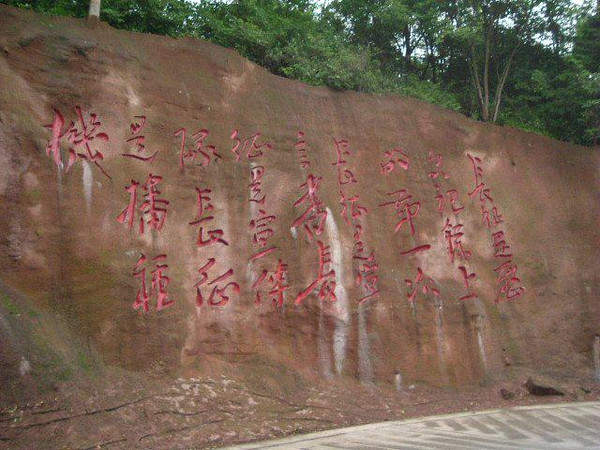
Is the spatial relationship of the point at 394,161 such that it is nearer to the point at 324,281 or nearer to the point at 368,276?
the point at 368,276

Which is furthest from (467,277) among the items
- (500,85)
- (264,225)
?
(500,85)

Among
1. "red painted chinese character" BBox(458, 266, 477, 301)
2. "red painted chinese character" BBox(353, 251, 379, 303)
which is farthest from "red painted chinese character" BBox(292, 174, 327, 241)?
"red painted chinese character" BBox(458, 266, 477, 301)

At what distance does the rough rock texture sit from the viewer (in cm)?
438

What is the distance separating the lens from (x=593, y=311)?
729 cm

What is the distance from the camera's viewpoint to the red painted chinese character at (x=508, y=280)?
678cm

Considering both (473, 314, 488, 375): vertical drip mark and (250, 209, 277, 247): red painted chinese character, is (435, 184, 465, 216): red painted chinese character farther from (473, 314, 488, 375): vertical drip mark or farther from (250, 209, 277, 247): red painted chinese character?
(250, 209, 277, 247): red painted chinese character

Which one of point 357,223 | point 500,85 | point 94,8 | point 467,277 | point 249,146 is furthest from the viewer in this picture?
point 500,85

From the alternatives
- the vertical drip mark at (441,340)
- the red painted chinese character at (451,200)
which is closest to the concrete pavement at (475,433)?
the vertical drip mark at (441,340)

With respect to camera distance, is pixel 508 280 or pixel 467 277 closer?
pixel 467 277

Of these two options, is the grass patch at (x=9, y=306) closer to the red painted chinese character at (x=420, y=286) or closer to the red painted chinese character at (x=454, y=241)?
the red painted chinese character at (x=420, y=286)

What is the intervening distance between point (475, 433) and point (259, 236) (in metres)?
2.53

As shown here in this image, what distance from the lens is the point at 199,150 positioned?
5.27 m

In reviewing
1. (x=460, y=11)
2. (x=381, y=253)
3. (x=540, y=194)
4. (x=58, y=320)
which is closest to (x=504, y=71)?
(x=460, y=11)

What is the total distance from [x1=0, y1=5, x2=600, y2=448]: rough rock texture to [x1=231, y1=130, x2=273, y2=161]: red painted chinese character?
22 mm
